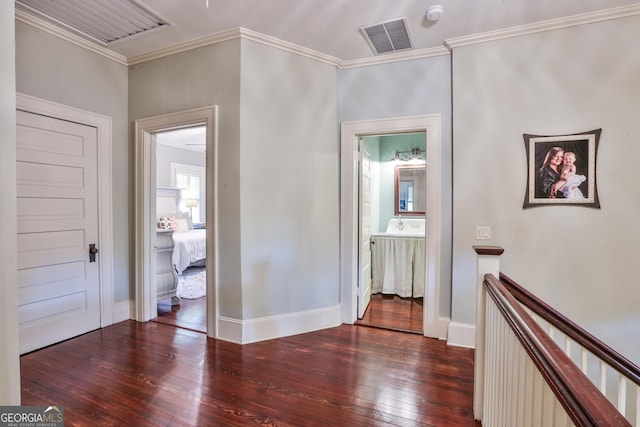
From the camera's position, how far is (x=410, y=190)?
4.76m

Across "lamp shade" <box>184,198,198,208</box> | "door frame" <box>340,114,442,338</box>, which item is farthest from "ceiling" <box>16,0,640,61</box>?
"lamp shade" <box>184,198,198,208</box>

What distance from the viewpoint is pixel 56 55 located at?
2775mm

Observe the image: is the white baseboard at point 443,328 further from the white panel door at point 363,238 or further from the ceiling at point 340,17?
the ceiling at point 340,17

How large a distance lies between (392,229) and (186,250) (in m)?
3.17

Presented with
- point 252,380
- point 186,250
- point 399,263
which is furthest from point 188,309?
point 399,263

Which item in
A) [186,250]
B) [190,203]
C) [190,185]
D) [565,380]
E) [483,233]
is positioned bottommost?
[186,250]

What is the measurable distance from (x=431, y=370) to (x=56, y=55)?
4181 mm

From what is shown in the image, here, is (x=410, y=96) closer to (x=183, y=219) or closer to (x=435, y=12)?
(x=435, y=12)

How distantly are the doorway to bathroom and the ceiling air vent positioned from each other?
91 cm

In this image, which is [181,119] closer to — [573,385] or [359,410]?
[359,410]

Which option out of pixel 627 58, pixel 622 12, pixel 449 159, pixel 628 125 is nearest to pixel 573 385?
pixel 449 159

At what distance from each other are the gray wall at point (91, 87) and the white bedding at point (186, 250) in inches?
35.0

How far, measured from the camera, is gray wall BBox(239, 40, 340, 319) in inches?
112

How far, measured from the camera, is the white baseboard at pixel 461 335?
9.21 feet
